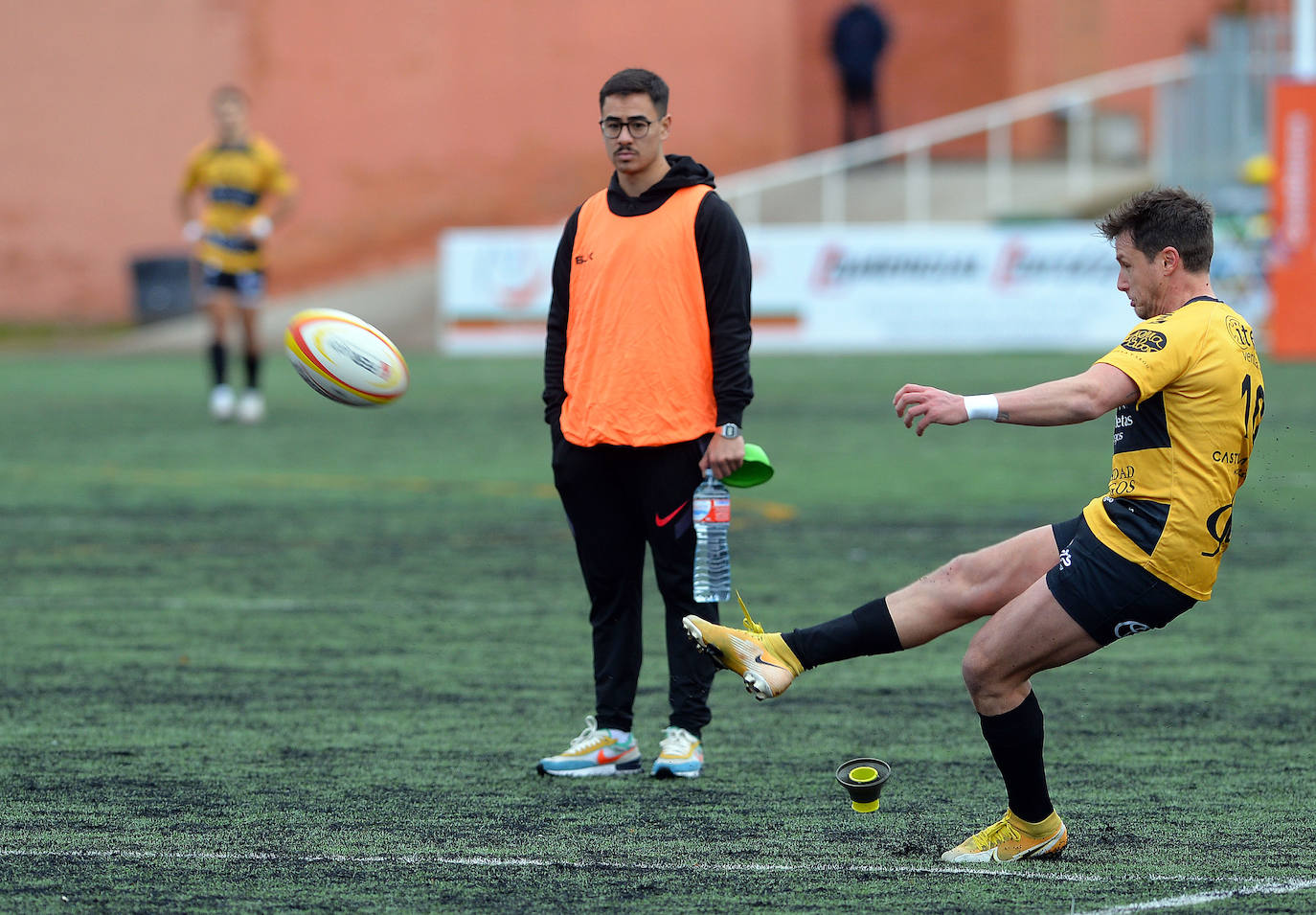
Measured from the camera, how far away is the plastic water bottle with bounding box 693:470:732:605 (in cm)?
574

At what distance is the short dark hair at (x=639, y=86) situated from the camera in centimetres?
564

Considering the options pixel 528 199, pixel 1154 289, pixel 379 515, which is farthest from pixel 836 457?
pixel 528 199

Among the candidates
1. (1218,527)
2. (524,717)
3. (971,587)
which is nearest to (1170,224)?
(1218,527)

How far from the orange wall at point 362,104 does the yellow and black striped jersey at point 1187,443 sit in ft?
93.9

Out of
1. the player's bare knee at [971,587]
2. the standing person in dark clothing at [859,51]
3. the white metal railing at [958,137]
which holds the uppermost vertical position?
the standing person in dark clothing at [859,51]

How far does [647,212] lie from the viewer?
5773 millimetres

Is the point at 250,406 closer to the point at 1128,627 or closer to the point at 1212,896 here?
the point at 1128,627

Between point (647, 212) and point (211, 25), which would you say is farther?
point (211, 25)

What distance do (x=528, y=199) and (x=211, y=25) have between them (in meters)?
6.09

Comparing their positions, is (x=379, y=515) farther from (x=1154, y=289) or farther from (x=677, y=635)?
(x=1154, y=289)

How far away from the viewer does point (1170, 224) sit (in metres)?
4.59

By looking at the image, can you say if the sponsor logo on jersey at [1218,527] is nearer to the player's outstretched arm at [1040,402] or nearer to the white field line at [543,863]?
the player's outstretched arm at [1040,402]

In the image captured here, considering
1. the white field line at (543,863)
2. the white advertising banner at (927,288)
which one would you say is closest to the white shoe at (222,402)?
the white advertising banner at (927,288)

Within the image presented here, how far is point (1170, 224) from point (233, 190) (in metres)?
13.2
